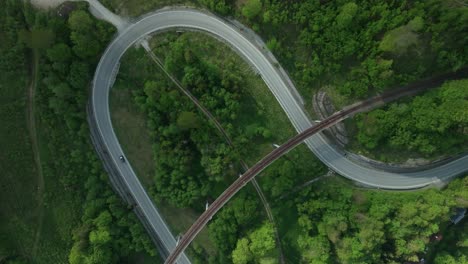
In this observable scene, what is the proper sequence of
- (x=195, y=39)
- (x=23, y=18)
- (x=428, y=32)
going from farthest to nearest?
(x=195, y=39)
(x=23, y=18)
(x=428, y=32)

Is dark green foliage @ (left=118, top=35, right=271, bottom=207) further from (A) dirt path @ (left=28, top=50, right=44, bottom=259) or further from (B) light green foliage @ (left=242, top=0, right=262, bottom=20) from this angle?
(A) dirt path @ (left=28, top=50, right=44, bottom=259)

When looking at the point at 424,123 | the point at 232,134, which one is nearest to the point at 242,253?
the point at 232,134

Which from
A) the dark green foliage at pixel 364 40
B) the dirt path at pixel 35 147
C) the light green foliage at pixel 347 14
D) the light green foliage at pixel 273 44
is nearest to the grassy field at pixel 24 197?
the dirt path at pixel 35 147

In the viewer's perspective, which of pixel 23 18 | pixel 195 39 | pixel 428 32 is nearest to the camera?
pixel 428 32

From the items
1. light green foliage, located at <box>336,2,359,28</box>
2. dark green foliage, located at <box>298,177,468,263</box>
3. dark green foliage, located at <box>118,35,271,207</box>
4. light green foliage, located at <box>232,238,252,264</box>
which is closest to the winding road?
dark green foliage, located at <box>298,177,468,263</box>

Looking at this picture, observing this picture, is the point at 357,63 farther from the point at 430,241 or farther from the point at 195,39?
the point at 430,241

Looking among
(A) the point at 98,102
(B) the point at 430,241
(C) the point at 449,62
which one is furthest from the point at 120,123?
(B) the point at 430,241

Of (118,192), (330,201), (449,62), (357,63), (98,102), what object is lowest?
(330,201)
